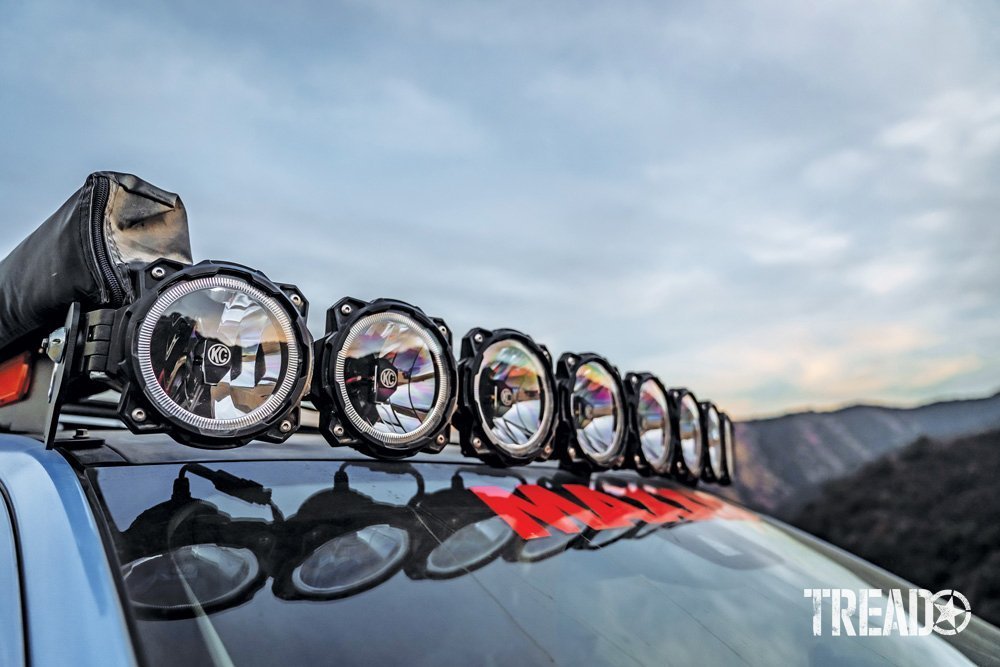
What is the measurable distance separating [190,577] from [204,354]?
0.42 m

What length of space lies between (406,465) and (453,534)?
0.38 metres

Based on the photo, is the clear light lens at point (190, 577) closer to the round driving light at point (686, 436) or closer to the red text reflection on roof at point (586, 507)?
the red text reflection on roof at point (586, 507)

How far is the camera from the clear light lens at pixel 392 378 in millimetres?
1574

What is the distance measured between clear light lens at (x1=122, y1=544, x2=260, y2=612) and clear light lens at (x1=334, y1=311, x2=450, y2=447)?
0.40 m

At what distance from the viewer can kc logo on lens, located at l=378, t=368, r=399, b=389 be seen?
162 centimetres

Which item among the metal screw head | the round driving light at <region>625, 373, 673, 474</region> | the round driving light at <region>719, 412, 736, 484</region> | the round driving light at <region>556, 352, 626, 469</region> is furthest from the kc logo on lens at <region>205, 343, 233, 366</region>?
the round driving light at <region>719, 412, 736, 484</region>

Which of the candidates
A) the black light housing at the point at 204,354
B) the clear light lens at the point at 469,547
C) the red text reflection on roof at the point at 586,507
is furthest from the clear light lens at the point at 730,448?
the black light housing at the point at 204,354

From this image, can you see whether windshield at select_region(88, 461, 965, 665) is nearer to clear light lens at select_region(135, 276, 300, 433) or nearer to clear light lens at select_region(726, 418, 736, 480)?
clear light lens at select_region(135, 276, 300, 433)

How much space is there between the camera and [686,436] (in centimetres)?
251

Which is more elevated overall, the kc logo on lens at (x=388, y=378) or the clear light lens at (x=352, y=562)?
the kc logo on lens at (x=388, y=378)

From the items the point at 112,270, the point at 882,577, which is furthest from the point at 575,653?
the point at 882,577

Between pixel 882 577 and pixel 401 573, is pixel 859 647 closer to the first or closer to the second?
pixel 882 577

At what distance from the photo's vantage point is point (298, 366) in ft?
4.83

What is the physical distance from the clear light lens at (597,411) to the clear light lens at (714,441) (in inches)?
27.0
